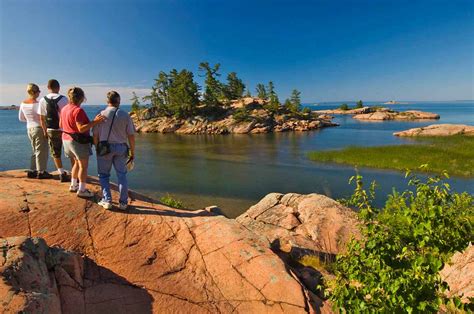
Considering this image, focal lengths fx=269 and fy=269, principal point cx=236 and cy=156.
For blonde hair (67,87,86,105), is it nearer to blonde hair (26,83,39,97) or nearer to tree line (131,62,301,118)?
blonde hair (26,83,39,97)

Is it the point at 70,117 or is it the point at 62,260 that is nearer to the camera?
the point at 62,260

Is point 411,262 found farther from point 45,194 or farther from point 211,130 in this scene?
point 211,130

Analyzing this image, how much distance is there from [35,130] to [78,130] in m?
2.43

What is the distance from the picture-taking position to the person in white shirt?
8.10 m

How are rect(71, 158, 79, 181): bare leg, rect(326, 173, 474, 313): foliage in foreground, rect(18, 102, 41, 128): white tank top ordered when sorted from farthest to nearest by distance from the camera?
rect(18, 102, 41, 128): white tank top → rect(71, 158, 79, 181): bare leg → rect(326, 173, 474, 313): foliage in foreground

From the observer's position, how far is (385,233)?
4.27m

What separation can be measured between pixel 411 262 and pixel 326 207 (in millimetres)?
8897

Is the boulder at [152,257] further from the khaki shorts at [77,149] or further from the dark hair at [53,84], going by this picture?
the dark hair at [53,84]

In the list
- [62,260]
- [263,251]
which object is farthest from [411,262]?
[62,260]

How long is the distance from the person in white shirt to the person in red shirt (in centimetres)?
189

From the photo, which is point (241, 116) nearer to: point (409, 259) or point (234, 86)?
point (234, 86)

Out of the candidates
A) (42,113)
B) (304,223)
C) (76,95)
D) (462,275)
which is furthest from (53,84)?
(462,275)

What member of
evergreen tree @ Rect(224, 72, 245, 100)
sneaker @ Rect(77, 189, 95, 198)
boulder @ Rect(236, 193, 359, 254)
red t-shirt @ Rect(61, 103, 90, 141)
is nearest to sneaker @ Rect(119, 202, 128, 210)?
sneaker @ Rect(77, 189, 95, 198)

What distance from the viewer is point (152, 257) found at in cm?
605
